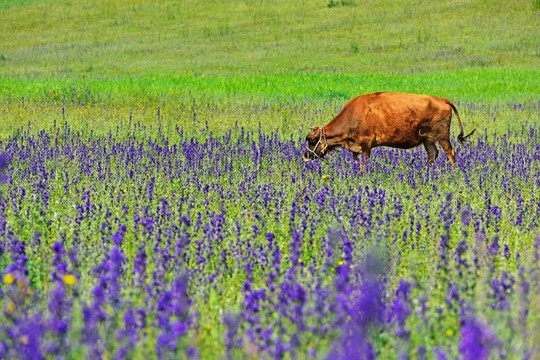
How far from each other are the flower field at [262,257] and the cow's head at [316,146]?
0.21m

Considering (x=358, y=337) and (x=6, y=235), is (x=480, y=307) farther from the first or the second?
(x=6, y=235)

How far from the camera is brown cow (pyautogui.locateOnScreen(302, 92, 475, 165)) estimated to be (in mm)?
9438

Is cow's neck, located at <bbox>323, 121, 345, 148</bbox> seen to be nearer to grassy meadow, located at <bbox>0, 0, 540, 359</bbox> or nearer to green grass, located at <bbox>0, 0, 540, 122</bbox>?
grassy meadow, located at <bbox>0, 0, 540, 359</bbox>

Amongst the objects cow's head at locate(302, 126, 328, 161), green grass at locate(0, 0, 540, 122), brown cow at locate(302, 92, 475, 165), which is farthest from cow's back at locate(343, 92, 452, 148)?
green grass at locate(0, 0, 540, 122)

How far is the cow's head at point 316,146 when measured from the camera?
980 centimetres

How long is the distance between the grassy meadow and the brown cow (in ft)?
0.91

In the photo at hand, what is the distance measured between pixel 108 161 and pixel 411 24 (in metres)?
33.9

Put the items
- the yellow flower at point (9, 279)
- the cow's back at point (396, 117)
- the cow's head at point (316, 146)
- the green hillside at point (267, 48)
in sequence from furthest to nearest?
1. the green hillside at point (267, 48)
2. the cow's head at point (316, 146)
3. the cow's back at point (396, 117)
4. the yellow flower at point (9, 279)

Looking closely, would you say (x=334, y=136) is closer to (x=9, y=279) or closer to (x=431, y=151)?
(x=431, y=151)

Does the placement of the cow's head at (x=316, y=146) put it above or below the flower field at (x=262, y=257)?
below

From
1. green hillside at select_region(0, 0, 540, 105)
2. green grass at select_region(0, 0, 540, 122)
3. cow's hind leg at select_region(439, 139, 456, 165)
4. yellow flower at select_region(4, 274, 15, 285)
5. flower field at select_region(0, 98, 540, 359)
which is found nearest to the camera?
flower field at select_region(0, 98, 540, 359)

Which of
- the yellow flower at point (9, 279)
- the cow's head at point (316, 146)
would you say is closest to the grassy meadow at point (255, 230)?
the yellow flower at point (9, 279)

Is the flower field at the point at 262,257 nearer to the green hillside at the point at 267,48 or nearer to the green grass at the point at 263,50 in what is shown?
the green grass at the point at 263,50

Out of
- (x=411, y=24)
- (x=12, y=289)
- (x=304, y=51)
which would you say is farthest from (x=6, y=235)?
(x=411, y=24)
